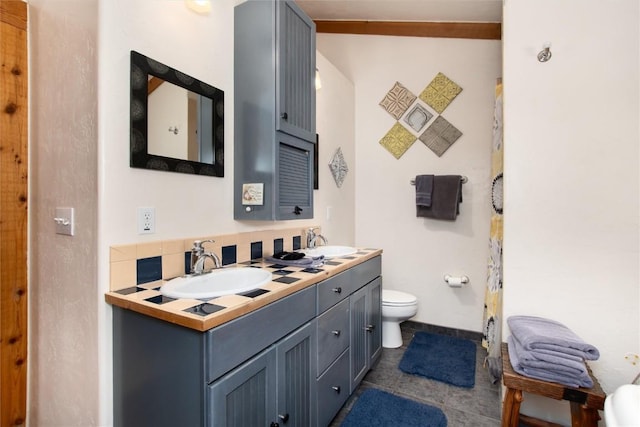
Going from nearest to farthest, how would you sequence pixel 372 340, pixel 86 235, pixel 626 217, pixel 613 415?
1. pixel 613 415
2. pixel 86 235
3. pixel 626 217
4. pixel 372 340

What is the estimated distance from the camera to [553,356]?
1.32 m

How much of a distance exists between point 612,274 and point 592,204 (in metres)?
0.35

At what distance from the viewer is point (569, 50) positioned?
154cm

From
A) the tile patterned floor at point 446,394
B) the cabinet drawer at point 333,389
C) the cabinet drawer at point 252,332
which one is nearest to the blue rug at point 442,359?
the tile patterned floor at point 446,394

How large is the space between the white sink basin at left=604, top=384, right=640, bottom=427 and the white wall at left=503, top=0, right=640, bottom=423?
71 cm

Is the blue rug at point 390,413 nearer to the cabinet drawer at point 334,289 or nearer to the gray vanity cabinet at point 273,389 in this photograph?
the gray vanity cabinet at point 273,389

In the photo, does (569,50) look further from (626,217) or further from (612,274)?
(612,274)

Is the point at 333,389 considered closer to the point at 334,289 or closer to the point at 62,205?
the point at 334,289

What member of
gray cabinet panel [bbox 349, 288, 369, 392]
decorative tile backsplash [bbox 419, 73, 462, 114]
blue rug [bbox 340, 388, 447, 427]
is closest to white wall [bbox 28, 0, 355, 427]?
gray cabinet panel [bbox 349, 288, 369, 392]

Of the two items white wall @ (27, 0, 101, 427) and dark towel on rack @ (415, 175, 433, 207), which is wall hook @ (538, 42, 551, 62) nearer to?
dark towel on rack @ (415, 175, 433, 207)

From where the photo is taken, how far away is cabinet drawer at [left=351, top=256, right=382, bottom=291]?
6.24ft

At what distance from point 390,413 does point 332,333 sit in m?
0.62

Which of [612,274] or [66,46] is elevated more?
[66,46]

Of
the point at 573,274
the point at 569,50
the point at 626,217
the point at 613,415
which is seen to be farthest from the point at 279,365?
the point at 569,50
